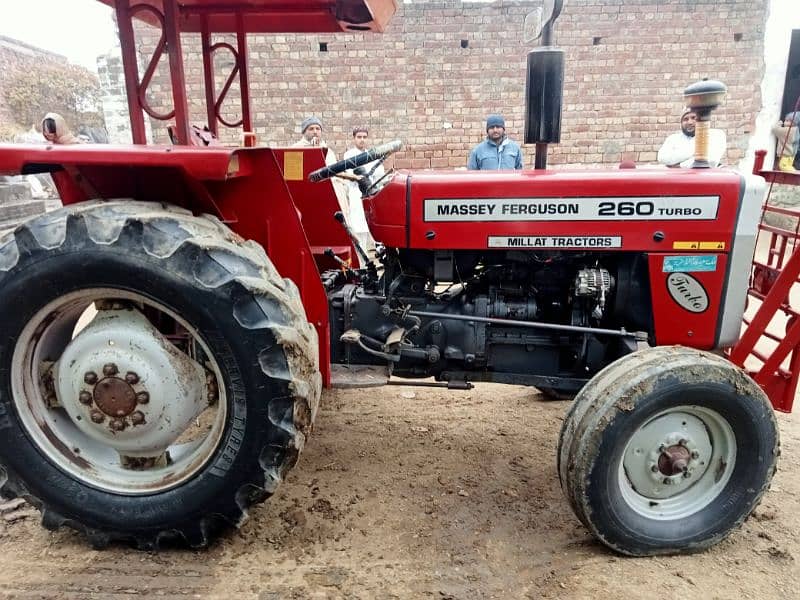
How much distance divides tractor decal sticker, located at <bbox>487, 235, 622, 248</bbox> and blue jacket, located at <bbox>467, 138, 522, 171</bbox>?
336cm

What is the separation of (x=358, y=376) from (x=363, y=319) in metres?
0.27

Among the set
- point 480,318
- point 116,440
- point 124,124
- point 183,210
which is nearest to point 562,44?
point 124,124

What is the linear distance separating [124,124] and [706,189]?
795cm

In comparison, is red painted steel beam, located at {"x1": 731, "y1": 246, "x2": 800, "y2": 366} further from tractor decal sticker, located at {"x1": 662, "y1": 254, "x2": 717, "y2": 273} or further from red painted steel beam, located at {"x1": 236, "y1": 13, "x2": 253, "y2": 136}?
red painted steel beam, located at {"x1": 236, "y1": 13, "x2": 253, "y2": 136}

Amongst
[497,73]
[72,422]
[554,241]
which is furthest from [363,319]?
[497,73]

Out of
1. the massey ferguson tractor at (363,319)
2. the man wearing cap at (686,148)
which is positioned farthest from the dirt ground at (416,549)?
the man wearing cap at (686,148)

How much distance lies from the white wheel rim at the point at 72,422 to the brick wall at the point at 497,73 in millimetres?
6339

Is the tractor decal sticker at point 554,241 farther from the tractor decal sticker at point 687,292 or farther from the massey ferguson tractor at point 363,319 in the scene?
the tractor decal sticker at point 687,292

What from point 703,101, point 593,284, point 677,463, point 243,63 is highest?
point 243,63

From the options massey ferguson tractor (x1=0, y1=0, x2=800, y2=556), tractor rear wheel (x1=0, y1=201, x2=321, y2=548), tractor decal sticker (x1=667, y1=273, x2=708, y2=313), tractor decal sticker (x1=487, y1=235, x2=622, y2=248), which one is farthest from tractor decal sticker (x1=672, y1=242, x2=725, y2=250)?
tractor rear wheel (x1=0, y1=201, x2=321, y2=548)

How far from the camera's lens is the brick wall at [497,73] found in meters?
7.88

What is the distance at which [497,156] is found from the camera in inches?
223

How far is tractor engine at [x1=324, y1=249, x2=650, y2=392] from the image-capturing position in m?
2.51

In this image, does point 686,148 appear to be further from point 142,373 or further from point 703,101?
point 142,373
